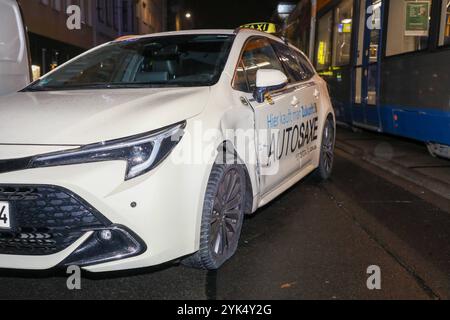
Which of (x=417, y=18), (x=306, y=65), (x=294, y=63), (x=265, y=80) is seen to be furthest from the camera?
(x=417, y=18)

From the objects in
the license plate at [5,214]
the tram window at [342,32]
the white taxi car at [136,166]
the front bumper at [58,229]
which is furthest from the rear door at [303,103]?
the tram window at [342,32]

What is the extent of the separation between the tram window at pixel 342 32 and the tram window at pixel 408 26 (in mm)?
2279

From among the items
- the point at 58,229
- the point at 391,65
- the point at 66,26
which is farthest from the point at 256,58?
the point at 66,26

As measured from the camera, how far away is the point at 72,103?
11.3 ft

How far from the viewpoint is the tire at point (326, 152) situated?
634 cm

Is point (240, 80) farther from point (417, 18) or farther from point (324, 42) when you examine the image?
point (324, 42)

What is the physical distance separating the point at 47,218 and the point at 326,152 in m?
4.21

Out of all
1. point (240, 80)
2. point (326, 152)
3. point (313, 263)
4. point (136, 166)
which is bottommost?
point (313, 263)

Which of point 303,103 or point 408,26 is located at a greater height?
point 408,26

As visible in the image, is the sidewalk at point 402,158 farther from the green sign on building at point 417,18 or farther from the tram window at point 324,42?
the tram window at point 324,42

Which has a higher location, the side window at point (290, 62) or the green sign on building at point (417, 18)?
the green sign on building at point (417, 18)

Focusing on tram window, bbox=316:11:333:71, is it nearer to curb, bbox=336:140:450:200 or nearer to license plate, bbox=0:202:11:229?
curb, bbox=336:140:450:200

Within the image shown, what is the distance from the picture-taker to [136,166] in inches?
115

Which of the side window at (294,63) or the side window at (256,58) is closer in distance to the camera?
the side window at (256,58)
